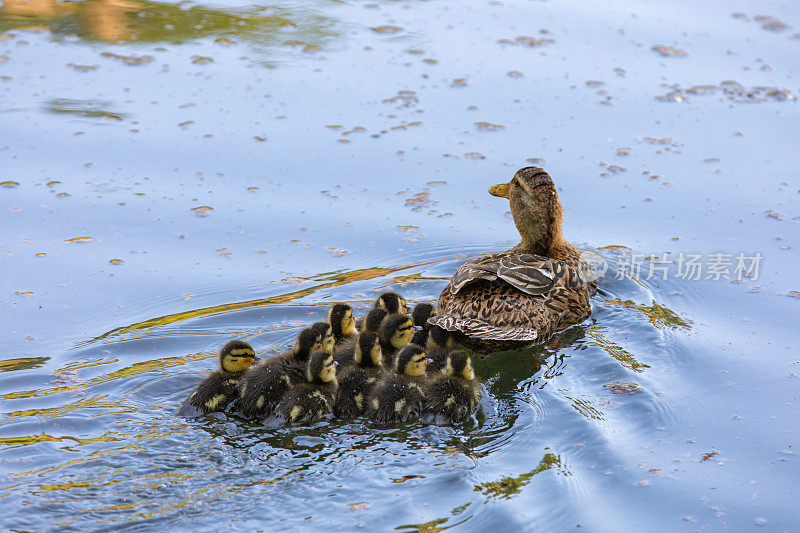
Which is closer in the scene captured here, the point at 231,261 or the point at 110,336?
the point at 110,336

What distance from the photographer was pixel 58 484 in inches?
160

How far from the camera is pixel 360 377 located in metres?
4.90

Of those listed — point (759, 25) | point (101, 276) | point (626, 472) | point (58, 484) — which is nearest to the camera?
point (58, 484)

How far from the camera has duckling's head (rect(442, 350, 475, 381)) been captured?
4910 millimetres

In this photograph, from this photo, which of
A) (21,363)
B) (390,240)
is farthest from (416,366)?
(21,363)

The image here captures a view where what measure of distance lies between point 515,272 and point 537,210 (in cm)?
56

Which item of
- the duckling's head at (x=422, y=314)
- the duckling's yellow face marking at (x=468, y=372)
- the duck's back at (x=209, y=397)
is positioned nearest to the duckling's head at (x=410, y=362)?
the duckling's yellow face marking at (x=468, y=372)

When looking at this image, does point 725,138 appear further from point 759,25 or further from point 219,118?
point 219,118

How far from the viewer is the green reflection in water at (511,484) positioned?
4.08m

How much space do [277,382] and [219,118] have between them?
396 cm

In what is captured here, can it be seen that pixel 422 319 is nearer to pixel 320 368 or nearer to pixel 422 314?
pixel 422 314

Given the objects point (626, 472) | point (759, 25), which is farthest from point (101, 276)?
point (759, 25)

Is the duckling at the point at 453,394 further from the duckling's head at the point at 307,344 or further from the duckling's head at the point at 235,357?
the duckling's head at the point at 235,357

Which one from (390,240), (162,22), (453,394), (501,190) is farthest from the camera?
(162,22)
